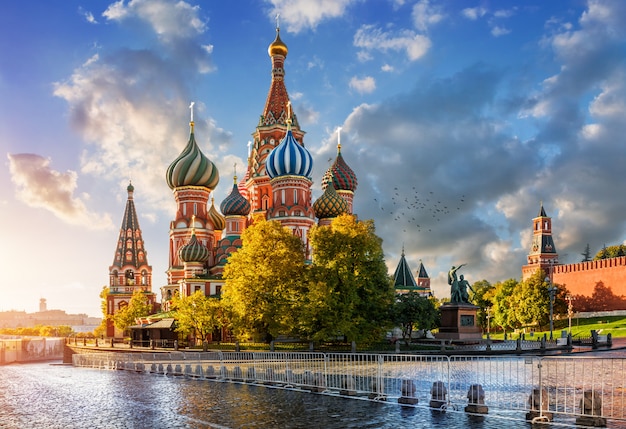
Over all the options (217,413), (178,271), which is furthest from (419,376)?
(178,271)

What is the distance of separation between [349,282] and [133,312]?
41.2 m

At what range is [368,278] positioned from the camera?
1550 inches

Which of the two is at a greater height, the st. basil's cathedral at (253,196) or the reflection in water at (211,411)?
the st. basil's cathedral at (253,196)

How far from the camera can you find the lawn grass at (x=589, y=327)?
67.8m

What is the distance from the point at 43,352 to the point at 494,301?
273ft

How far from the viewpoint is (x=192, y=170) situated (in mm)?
65625

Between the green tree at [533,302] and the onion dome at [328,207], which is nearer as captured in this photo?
the onion dome at [328,207]

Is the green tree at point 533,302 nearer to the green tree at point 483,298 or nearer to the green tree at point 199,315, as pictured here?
the green tree at point 483,298

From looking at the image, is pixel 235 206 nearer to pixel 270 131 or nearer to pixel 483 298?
pixel 270 131

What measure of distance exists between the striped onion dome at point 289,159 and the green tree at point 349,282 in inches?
706

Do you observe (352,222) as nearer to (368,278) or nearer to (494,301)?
(368,278)

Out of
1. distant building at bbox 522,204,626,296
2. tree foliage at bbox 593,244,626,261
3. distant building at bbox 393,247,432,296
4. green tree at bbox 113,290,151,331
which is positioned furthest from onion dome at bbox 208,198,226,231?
tree foliage at bbox 593,244,626,261

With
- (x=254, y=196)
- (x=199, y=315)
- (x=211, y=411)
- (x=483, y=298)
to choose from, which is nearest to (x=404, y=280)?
(x=254, y=196)

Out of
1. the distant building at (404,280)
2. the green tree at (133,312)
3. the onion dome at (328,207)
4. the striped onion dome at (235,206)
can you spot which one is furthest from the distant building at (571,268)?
the green tree at (133,312)
